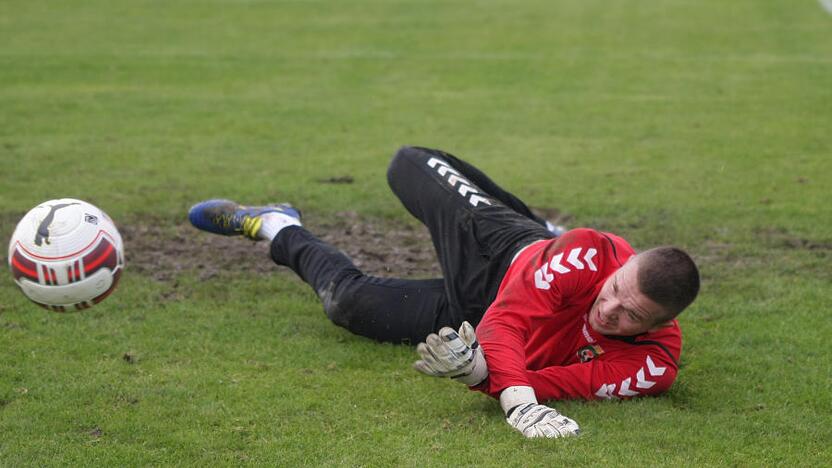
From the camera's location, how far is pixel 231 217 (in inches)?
287

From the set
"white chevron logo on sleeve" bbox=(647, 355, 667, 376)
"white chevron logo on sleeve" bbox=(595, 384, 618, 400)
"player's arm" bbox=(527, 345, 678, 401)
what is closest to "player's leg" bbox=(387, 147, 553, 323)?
"player's arm" bbox=(527, 345, 678, 401)

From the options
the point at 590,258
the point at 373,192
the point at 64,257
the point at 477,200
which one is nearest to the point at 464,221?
the point at 477,200

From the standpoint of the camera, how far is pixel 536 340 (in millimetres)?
5586

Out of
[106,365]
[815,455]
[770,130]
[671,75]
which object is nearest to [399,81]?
[671,75]

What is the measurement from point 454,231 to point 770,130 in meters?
7.65

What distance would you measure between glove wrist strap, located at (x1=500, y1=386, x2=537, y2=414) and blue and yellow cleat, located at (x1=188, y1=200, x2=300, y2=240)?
2808mm

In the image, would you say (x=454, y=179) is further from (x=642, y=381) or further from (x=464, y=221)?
(x=642, y=381)

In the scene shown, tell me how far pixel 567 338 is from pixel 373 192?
4.66 metres

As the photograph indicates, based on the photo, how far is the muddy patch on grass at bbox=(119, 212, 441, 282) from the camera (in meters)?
7.82

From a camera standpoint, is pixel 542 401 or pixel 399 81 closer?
pixel 542 401

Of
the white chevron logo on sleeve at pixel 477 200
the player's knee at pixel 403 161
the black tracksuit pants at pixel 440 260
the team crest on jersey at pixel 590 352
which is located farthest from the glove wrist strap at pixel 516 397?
the player's knee at pixel 403 161

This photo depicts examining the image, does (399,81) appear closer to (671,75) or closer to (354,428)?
(671,75)

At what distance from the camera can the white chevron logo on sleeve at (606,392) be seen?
17.4ft

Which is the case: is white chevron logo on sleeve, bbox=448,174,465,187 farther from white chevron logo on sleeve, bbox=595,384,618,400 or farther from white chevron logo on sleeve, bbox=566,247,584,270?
white chevron logo on sleeve, bbox=595,384,618,400
